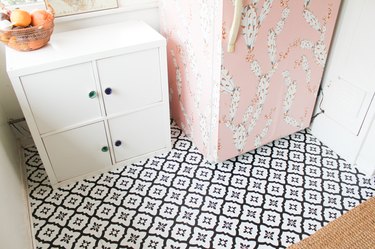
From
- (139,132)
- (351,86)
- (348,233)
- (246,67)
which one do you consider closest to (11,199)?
(139,132)

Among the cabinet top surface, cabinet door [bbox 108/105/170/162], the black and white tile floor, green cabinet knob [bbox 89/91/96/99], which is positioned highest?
the cabinet top surface

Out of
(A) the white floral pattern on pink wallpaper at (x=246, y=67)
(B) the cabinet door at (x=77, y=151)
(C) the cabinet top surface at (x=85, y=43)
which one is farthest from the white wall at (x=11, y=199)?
(A) the white floral pattern on pink wallpaper at (x=246, y=67)

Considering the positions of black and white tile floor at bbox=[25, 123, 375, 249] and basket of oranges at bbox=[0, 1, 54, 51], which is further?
black and white tile floor at bbox=[25, 123, 375, 249]

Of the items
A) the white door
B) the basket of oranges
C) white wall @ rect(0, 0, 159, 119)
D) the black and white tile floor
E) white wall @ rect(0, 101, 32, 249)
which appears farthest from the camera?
white wall @ rect(0, 0, 159, 119)

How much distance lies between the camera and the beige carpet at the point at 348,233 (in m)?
1.43

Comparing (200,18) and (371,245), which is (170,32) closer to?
(200,18)

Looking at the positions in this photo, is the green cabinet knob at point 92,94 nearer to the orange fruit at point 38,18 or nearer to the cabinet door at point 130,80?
the cabinet door at point 130,80

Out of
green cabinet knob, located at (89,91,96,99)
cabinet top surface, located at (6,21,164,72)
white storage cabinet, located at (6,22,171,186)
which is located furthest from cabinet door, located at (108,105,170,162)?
cabinet top surface, located at (6,21,164,72)

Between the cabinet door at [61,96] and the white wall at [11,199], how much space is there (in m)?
0.26

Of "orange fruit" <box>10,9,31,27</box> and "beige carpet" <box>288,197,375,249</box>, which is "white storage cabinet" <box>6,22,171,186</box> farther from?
"beige carpet" <box>288,197,375,249</box>

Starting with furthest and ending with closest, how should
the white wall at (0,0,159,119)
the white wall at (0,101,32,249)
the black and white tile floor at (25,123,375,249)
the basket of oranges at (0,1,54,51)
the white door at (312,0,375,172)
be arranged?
the white wall at (0,0,159,119) < the white door at (312,0,375,172) < the black and white tile floor at (25,123,375,249) < the basket of oranges at (0,1,54,51) < the white wall at (0,101,32,249)

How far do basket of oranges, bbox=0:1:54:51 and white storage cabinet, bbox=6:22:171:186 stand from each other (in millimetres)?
45

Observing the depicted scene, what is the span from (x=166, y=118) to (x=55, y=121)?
604 mm

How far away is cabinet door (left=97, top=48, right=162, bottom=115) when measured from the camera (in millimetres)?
1527
